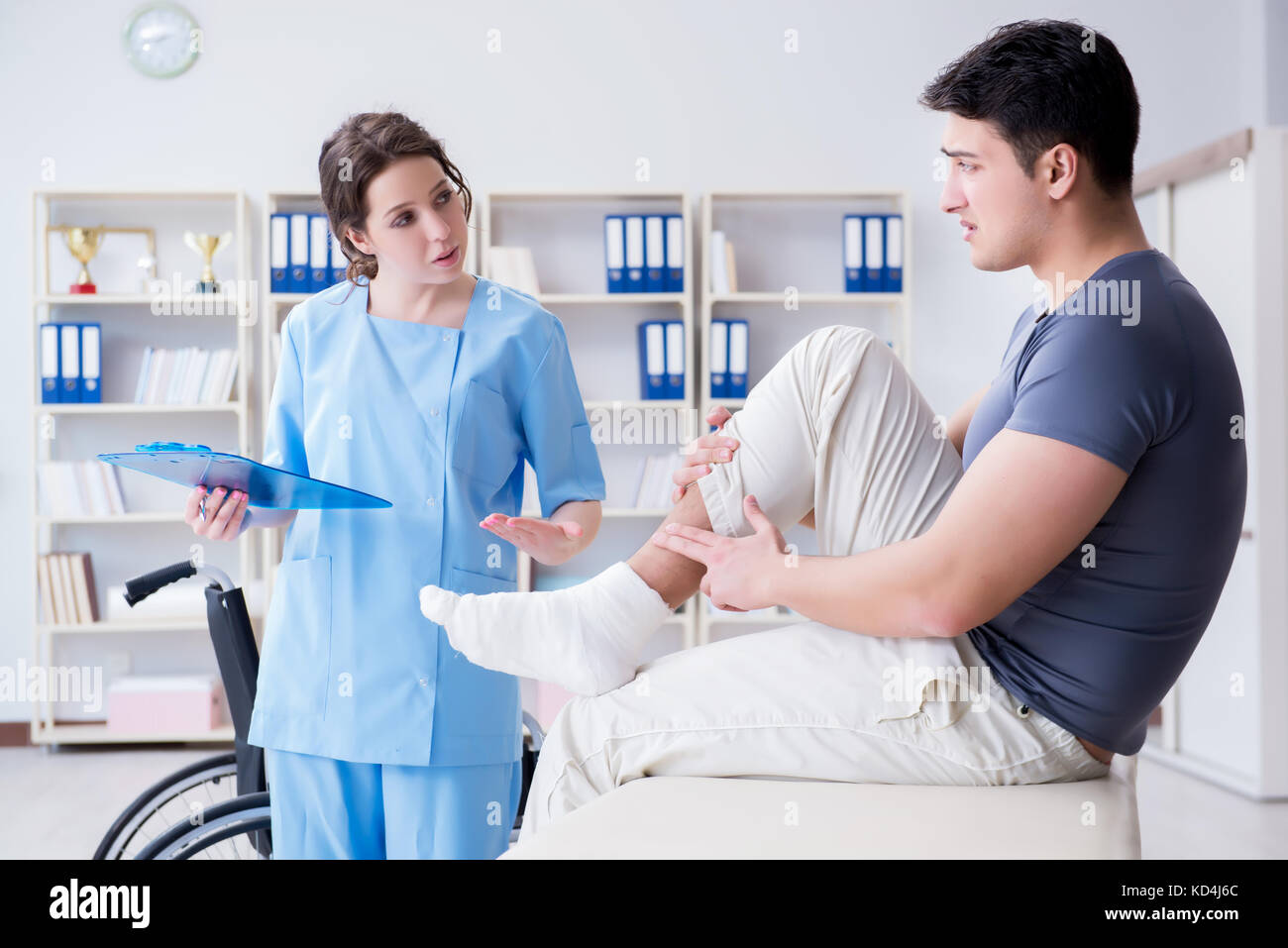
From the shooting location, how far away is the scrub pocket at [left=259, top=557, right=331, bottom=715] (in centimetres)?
134

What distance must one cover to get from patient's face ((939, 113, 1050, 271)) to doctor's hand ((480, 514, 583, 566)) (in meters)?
0.58

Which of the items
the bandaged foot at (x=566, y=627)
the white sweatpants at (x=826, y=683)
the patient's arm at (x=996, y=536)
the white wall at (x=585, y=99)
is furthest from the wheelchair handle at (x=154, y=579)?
the white wall at (x=585, y=99)

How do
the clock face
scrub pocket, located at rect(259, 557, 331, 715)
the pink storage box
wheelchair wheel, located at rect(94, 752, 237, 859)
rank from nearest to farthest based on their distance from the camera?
scrub pocket, located at rect(259, 557, 331, 715), wheelchair wheel, located at rect(94, 752, 237, 859), the pink storage box, the clock face

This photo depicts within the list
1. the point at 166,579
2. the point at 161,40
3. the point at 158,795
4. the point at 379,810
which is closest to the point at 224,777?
the point at 158,795

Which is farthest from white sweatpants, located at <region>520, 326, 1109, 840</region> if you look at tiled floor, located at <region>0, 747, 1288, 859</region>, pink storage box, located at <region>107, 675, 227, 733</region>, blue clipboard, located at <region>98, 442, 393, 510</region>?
pink storage box, located at <region>107, 675, 227, 733</region>

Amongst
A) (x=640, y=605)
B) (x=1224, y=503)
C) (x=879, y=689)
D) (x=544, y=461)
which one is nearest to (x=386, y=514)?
(x=544, y=461)

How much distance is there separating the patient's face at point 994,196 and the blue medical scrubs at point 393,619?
24.8 inches

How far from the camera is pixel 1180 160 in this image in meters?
3.31

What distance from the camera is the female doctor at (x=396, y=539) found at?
1.32 meters

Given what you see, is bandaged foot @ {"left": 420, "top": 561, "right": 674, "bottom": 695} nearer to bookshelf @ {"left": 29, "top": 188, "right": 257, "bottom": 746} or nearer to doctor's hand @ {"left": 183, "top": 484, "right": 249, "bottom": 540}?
doctor's hand @ {"left": 183, "top": 484, "right": 249, "bottom": 540}

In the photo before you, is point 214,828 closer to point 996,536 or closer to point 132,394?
point 996,536

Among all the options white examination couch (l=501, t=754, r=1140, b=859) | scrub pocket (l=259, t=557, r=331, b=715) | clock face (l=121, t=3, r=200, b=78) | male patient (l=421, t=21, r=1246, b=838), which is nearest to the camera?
white examination couch (l=501, t=754, r=1140, b=859)

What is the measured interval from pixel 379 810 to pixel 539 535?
0.43 metres

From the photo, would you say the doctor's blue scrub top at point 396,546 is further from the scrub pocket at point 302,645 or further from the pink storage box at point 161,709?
the pink storage box at point 161,709
